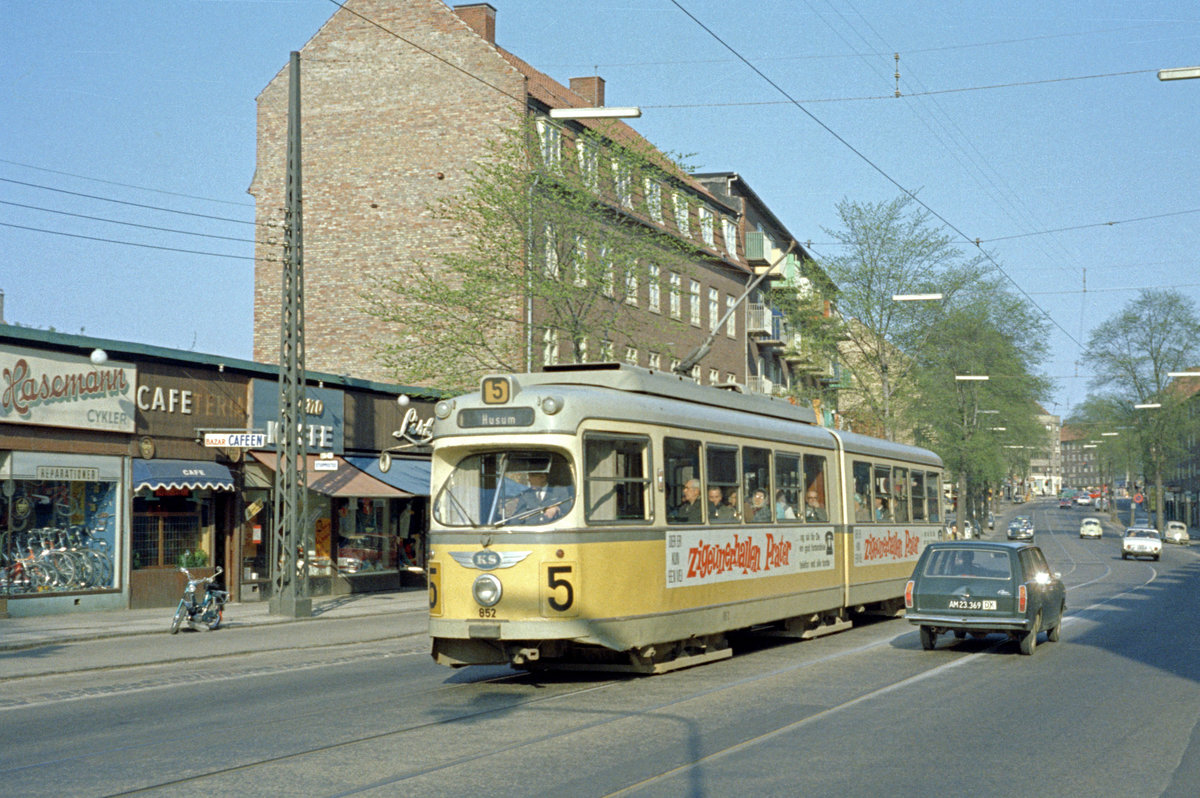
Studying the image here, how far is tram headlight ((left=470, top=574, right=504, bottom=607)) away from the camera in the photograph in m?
12.2

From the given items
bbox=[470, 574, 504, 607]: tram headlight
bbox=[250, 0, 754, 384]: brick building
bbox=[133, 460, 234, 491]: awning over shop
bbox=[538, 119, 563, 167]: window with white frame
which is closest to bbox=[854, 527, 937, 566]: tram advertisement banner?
bbox=[470, 574, 504, 607]: tram headlight

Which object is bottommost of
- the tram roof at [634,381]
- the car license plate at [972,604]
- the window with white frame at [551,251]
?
the car license plate at [972,604]

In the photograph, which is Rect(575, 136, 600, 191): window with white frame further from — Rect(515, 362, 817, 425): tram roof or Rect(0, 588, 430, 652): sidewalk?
Rect(515, 362, 817, 425): tram roof

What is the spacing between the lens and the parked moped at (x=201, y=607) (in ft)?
68.5

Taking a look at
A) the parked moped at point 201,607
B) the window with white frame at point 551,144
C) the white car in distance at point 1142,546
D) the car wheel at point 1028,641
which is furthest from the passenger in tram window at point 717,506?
the white car in distance at point 1142,546

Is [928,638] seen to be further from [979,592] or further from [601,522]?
[601,522]

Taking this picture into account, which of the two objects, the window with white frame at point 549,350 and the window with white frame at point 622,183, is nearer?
the window with white frame at point 622,183

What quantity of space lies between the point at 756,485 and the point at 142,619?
1272cm

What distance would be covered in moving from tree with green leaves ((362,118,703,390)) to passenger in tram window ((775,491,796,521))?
14.6 metres

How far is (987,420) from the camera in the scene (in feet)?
244

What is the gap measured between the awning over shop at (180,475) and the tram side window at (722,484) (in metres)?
14.1

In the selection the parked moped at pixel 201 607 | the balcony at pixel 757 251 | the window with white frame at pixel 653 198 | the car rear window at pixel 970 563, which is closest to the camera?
the car rear window at pixel 970 563

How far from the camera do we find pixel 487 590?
12.3 m

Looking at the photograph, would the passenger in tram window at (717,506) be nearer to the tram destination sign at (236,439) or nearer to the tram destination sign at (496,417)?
the tram destination sign at (496,417)
